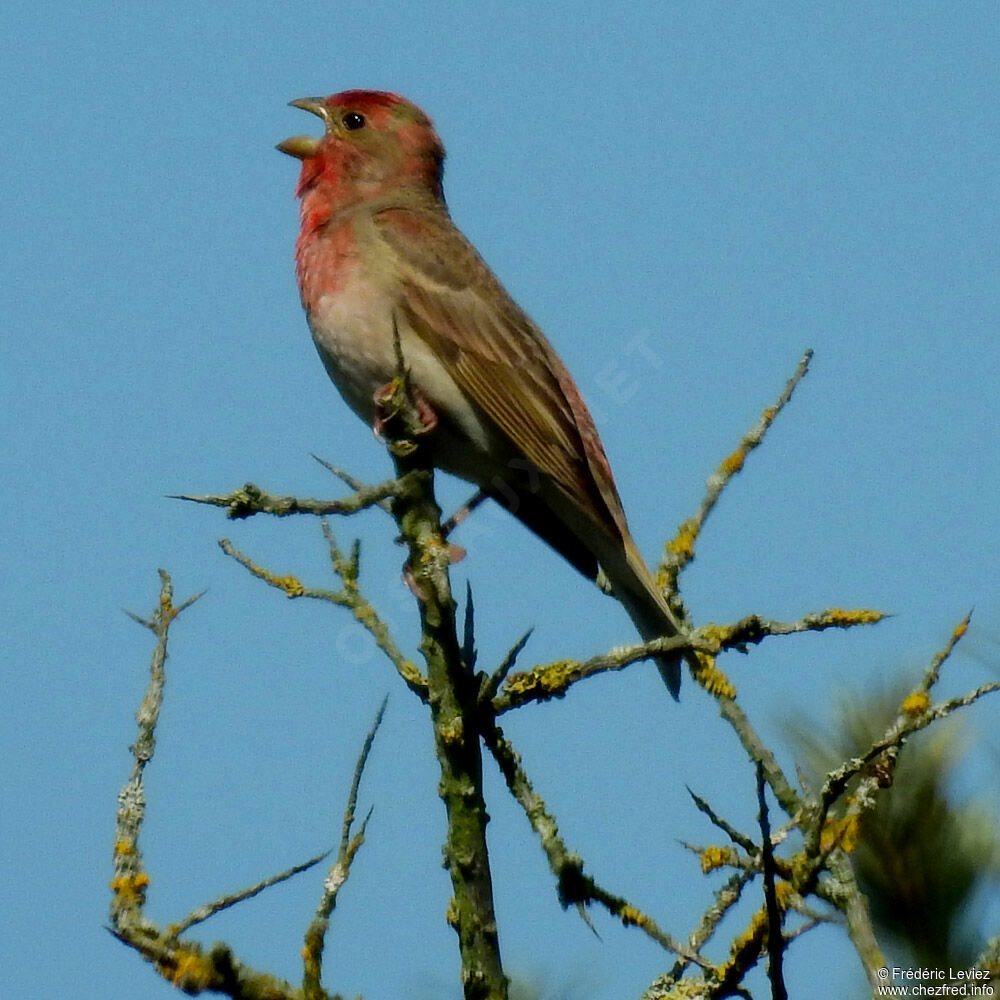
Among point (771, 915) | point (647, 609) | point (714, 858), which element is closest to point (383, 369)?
point (647, 609)

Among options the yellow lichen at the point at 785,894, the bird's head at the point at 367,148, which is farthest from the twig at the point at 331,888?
the bird's head at the point at 367,148

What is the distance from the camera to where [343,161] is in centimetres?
762

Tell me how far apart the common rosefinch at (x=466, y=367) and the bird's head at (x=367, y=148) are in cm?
21

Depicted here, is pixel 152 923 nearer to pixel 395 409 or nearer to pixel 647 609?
pixel 395 409

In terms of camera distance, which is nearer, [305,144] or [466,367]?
[466,367]

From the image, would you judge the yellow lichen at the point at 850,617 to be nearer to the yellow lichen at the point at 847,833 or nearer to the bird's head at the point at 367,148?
the yellow lichen at the point at 847,833

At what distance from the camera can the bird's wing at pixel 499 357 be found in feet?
21.3

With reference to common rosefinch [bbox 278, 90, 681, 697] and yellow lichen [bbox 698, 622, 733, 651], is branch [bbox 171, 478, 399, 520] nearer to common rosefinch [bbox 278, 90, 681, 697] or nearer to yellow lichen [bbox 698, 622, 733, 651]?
yellow lichen [bbox 698, 622, 733, 651]

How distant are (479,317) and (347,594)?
2.57m

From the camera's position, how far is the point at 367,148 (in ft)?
25.3

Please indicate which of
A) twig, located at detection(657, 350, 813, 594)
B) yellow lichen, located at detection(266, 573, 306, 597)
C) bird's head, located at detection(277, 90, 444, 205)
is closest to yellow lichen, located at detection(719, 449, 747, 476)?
twig, located at detection(657, 350, 813, 594)

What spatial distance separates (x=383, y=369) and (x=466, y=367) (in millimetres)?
456

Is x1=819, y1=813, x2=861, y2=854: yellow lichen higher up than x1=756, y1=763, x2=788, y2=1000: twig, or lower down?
higher up

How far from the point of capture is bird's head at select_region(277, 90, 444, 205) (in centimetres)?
759
